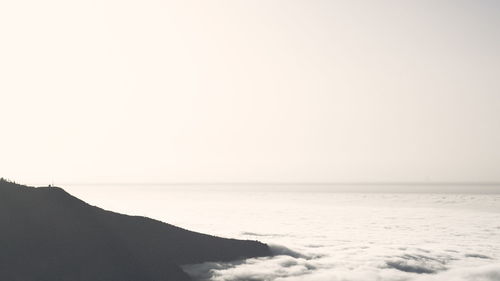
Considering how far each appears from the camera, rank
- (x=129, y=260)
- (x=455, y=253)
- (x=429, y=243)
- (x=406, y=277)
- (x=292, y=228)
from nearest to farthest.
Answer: (x=129, y=260) → (x=406, y=277) → (x=455, y=253) → (x=429, y=243) → (x=292, y=228)

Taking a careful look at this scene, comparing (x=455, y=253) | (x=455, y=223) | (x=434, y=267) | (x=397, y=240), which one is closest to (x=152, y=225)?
(x=434, y=267)

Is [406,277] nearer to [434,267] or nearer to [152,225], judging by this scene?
[434,267]

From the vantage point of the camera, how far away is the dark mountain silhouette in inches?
651

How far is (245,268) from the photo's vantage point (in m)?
21.8

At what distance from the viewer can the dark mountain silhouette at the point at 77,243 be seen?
651 inches

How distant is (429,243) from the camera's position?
3588 cm

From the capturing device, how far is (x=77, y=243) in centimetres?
1855

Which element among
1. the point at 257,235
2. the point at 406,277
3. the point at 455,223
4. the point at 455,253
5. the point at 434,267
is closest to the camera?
the point at 406,277

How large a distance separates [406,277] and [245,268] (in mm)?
8451

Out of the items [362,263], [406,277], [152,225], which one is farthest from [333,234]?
[152,225]

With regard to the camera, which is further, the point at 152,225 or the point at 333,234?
the point at 333,234

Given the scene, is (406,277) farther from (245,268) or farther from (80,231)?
(80,231)

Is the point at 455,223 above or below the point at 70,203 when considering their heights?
below

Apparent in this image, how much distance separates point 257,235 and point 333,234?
320 inches
